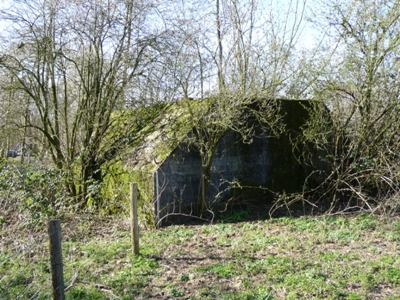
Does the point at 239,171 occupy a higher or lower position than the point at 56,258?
higher

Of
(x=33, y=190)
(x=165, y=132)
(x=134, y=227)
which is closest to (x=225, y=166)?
(x=165, y=132)

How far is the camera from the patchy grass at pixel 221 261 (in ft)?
15.7

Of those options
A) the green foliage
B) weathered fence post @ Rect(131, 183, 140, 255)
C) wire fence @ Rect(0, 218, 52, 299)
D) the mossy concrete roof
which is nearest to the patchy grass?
wire fence @ Rect(0, 218, 52, 299)

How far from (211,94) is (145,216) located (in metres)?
2.83

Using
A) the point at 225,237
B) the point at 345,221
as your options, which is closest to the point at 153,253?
the point at 225,237

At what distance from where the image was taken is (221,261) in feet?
19.0

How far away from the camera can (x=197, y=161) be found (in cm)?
888

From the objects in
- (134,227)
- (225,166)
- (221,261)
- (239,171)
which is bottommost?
(221,261)

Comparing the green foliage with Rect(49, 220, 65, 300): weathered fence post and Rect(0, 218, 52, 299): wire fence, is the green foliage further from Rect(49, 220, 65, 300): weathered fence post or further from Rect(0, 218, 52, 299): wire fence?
Rect(49, 220, 65, 300): weathered fence post

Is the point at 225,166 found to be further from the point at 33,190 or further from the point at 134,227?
the point at 33,190

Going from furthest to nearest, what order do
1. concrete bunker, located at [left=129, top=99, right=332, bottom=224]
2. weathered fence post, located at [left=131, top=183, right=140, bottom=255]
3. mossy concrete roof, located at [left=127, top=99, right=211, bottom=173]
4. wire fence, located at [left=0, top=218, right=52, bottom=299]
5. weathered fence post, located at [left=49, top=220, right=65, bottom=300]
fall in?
mossy concrete roof, located at [left=127, top=99, right=211, bottom=173] < concrete bunker, located at [left=129, top=99, right=332, bottom=224] < weathered fence post, located at [left=131, top=183, right=140, bottom=255] < wire fence, located at [left=0, top=218, right=52, bottom=299] < weathered fence post, located at [left=49, top=220, right=65, bottom=300]

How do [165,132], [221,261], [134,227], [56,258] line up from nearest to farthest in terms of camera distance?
[56,258], [221,261], [134,227], [165,132]

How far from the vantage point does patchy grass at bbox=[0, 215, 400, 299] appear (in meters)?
4.77

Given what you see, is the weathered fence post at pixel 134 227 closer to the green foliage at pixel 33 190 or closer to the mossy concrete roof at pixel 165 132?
the mossy concrete roof at pixel 165 132
